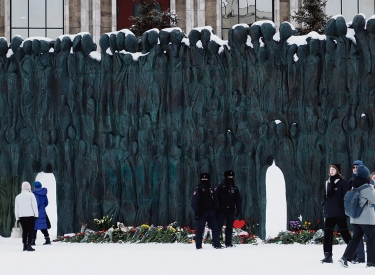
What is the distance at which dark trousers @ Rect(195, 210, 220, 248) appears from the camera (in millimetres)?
19391

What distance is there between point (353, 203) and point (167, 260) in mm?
3750

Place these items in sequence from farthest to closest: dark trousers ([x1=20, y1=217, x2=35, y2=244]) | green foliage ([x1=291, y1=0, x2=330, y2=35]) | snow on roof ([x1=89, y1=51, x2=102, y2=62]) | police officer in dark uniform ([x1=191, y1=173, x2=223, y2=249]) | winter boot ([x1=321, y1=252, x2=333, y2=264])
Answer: green foliage ([x1=291, y1=0, x2=330, y2=35]), snow on roof ([x1=89, y1=51, x2=102, y2=62]), dark trousers ([x1=20, y1=217, x2=35, y2=244]), police officer in dark uniform ([x1=191, y1=173, x2=223, y2=249]), winter boot ([x1=321, y1=252, x2=333, y2=264])

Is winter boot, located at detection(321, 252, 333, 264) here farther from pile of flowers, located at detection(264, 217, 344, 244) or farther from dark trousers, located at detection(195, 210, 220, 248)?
pile of flowers, located at detection(264, 217, 344, 244)

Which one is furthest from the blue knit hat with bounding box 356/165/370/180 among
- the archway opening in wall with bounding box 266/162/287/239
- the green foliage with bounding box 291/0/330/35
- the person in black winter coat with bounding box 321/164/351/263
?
the green foliage with bounding box 291/0/330/35

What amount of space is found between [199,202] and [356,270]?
17.1ft

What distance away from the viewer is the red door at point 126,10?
4772cm

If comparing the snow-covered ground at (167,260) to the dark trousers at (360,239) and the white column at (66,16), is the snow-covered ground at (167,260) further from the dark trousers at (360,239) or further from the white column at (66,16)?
the white column at (66,16)

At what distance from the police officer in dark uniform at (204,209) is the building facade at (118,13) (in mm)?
28476

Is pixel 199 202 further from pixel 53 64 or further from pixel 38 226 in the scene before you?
pixel 53 64

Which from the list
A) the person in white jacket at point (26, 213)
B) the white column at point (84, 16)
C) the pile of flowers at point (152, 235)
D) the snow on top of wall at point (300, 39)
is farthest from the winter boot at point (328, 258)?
the white column at point (84, 16)

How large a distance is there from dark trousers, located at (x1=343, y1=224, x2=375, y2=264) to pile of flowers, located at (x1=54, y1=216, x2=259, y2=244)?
5862 mm

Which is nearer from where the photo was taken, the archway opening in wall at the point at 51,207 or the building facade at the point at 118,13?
the archway opening in wall at the point at 51,207

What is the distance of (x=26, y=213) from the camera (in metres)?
19.6

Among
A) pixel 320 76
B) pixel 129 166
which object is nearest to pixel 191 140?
pixel 129 166
